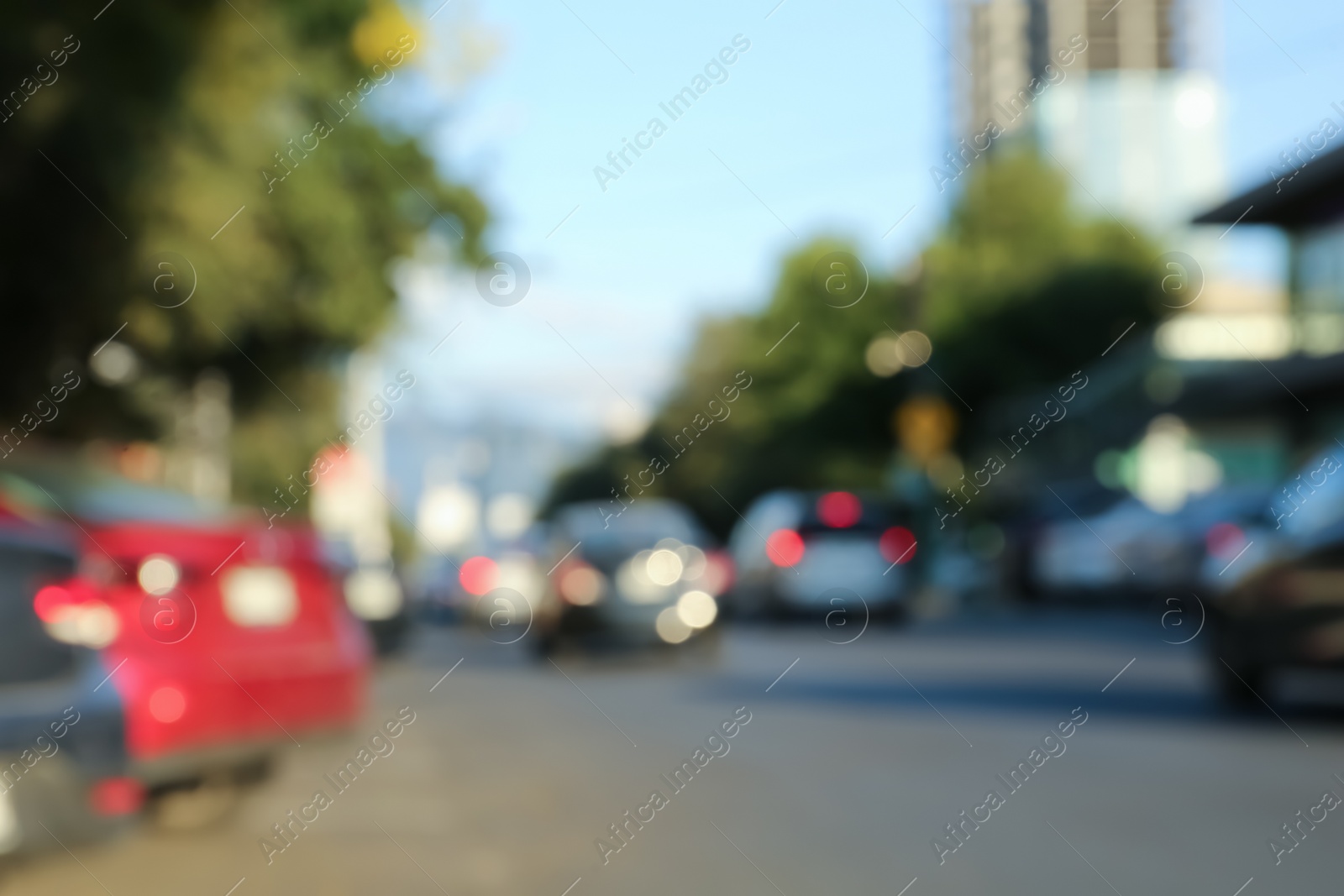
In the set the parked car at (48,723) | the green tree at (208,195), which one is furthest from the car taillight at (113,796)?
the green tree at (208,195)

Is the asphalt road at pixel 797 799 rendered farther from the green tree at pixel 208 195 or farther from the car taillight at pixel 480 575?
the car taillight at pixel 480 575

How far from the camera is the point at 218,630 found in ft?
26.1

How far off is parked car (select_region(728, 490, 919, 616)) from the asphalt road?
27.0ft

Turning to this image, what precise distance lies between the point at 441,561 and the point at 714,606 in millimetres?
22128

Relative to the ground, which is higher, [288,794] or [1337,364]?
[1337,364]

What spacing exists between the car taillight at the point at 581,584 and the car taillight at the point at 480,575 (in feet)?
33.0

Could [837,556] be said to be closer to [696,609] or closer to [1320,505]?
[696,609]

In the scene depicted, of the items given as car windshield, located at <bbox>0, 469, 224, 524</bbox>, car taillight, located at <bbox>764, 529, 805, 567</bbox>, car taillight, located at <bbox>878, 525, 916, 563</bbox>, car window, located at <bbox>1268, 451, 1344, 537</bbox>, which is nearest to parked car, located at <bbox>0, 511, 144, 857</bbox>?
car windshield, located at <bbox>0, 469, 224, 524</bbox>

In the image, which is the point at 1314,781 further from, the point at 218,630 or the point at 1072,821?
the point at 218,630

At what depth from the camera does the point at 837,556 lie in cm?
2311

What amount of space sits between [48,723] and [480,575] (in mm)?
22575

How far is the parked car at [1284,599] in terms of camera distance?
34.6 feet

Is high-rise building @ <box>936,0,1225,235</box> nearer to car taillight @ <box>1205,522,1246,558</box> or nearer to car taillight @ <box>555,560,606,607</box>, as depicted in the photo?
car taillight @ <box>1205,522,1246,558</box>

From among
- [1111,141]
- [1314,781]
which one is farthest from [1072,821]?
[1111,141]
